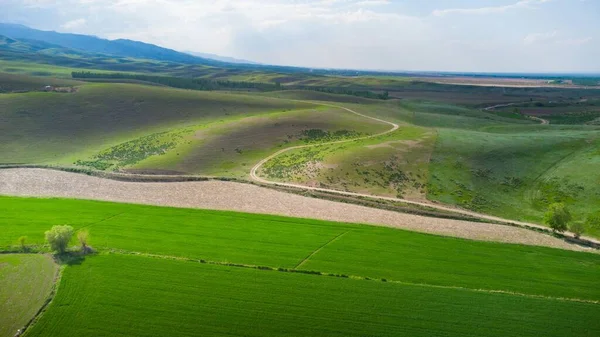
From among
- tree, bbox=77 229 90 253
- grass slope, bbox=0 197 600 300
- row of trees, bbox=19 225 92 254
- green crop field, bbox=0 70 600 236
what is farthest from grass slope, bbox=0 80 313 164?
tree, bbox=77 229 90 253

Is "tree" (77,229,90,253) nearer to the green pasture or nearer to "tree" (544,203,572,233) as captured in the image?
the green pasture

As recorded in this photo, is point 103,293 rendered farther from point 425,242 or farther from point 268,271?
point 425,242

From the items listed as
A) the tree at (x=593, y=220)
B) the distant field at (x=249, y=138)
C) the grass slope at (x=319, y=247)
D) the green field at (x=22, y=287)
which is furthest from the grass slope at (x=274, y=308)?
the distant field at (x=249, y=138)

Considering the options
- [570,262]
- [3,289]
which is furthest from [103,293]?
[570,262]

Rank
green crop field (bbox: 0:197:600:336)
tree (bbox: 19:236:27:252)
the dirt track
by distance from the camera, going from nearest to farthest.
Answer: green crop field (bbox: 0:197:600:336), tree (bbox: 19:236:27:252), the dirt track

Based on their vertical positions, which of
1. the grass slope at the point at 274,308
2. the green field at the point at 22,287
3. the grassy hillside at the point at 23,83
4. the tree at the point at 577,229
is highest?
the grassy hillside at the point at 23,83

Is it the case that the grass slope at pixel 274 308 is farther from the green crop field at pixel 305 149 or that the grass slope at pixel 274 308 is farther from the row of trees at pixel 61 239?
the green crop field at pixel 305 149
